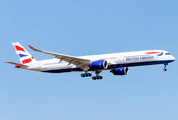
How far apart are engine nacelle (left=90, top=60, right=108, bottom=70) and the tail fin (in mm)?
14512

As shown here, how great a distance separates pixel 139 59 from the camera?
5744 cm

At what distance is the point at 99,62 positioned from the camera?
58.5 metres

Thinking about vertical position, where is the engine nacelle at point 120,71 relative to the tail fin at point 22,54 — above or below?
below

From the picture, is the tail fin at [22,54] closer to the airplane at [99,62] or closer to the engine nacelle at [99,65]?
the airplane at [99,62]

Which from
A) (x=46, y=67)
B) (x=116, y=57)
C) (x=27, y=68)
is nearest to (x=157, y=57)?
(x=116, y=57)

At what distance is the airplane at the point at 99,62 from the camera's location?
2264 inches

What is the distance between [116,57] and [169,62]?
927 cm

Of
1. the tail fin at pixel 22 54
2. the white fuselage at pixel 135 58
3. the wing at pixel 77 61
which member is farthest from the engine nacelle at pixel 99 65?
the tail fin at pixel 22 54

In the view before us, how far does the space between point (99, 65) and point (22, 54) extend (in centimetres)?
1933

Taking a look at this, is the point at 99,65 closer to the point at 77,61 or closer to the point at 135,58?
the point at 77,61

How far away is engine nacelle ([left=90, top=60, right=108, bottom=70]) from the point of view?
58000mm

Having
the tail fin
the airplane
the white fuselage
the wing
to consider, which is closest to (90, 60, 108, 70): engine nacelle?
the airplane

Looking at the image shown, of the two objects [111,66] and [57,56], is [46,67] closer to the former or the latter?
[57,56]

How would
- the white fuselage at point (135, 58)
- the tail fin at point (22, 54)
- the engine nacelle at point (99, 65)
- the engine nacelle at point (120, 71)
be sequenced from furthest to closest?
the tail fin at point (22, 54) → the engine nacelle at point (120, 71) → the engine nacelle at point (99, 65) → the white fuselage at point (135, 58)
